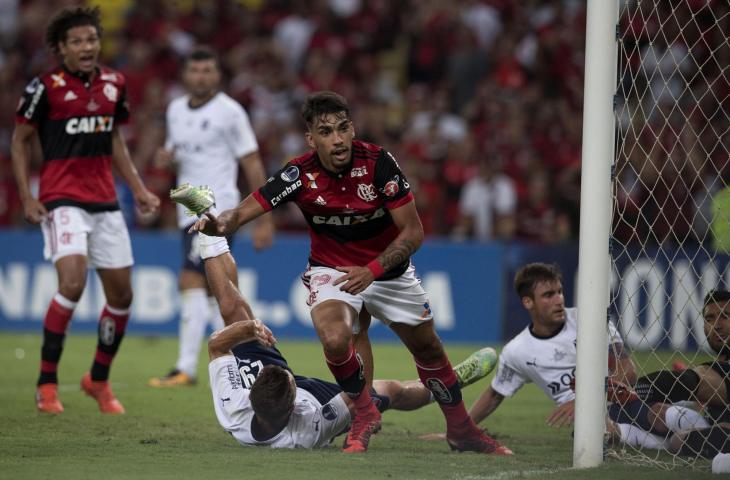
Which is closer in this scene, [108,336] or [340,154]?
[340,154]

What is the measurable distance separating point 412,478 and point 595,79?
2.22 meters

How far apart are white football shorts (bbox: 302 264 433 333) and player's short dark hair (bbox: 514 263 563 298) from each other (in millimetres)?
1088

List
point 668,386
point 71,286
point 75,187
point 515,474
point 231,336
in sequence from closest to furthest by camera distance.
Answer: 1. point 515,474
2. point 231,336
3. point 668,386
4. point 71,286
5. point 75,187

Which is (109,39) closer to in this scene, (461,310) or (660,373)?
(461,310)

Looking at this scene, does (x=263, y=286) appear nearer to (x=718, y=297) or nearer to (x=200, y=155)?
(x=200, y=155)

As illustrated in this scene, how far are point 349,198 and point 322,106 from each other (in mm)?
547

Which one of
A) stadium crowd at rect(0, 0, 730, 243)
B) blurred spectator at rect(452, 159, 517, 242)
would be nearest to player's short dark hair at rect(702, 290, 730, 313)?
stadium crowd at rect(0, 0, 730, 243)

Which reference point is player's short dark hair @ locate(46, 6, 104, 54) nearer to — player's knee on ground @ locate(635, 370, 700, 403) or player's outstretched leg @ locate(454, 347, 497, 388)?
player's outstretched leg @ locate(454, 347, 497, 388)

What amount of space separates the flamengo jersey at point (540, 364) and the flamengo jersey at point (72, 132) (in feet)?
10.3

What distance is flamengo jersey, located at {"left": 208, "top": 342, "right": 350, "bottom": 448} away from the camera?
6410 mm

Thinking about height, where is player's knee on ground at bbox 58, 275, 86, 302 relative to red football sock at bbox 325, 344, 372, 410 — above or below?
above

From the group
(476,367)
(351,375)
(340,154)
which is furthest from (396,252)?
(476,367)

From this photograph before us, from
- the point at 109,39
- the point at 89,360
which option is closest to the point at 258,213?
the point at 89,360

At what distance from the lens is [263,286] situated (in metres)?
14.1
